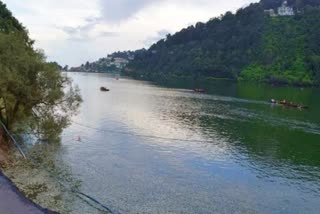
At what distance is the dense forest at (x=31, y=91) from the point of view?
4744cm

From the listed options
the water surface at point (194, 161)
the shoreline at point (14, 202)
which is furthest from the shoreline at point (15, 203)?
the water surface at point (194, 161)

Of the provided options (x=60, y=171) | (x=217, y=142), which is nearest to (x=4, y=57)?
(x=60, y=171)

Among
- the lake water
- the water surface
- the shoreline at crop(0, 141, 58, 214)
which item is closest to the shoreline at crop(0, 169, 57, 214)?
the shoreline at crop(0, 141, 58, 214)

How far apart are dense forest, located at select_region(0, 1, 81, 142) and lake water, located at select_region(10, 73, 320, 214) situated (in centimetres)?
438

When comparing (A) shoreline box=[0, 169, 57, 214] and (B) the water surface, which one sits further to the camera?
(B) the water surface

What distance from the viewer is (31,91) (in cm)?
4872

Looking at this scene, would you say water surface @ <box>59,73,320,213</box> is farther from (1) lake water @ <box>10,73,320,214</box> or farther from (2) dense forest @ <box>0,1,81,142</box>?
(2) dense forest @ <box>0,1,81,142</box>

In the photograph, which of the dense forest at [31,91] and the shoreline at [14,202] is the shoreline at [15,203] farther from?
the dense forest at [31,91]

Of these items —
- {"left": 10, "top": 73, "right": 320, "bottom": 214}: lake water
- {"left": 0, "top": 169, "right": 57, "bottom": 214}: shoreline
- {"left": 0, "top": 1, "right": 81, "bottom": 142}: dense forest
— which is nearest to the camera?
{"left": 0, "top": 169, "right": 57, "bottom": 214}: shoreline

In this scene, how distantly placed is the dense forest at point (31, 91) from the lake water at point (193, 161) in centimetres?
438

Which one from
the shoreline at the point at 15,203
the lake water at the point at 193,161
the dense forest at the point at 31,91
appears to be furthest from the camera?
the dense forest at the point at 31,91

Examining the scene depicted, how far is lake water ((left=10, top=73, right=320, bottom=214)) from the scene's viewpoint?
38812 mm

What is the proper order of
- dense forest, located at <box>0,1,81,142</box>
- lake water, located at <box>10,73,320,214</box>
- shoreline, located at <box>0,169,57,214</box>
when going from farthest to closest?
dense forest, located at <box>0,1,81,142</box>
lake water, located at <box>10,73,320,214</box>
shoreline, located at <box>0,169,57,214</box>

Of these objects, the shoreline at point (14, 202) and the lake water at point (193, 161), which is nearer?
the shoreline at point (14, 202)
